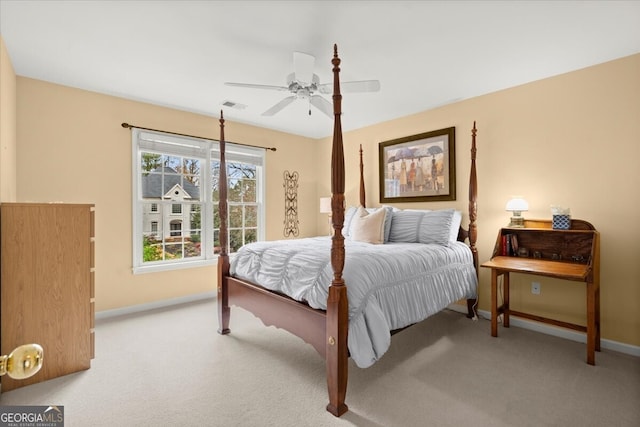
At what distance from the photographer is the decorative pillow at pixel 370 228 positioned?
3.35m


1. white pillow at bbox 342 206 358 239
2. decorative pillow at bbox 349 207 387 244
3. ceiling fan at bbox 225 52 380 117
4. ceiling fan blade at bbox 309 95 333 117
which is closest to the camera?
ceiling fan at bbox 225 52 380 117

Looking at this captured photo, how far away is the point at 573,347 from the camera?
8.75 feet

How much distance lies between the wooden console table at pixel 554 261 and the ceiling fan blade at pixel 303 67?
7.38 ft

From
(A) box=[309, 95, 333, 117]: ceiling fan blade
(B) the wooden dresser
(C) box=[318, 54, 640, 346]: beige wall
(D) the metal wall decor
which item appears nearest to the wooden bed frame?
(A) box=[309, 95, 333, 117]: ceiling fan blade

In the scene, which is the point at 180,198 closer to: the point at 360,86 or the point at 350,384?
the point at 360,86

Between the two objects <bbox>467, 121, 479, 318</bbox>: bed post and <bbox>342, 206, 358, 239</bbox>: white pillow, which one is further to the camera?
<bbox>342, 206, 358, 239</bbox>: white pillow

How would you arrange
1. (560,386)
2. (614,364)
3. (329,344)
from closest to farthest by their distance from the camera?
(329,344)
(560,386)
(614,364)

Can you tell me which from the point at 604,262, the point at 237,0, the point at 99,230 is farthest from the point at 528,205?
the point at 99,230

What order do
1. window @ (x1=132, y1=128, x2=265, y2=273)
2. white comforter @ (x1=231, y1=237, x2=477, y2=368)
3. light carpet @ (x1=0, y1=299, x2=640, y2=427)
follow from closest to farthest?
light carpet @ (x1=0, y1=299, x2=640, y2=427), white comforter @ (x1=231, y1=237, x2=477, y2=368), window @ (x1=132, y1=128, x2=265, y2=273)

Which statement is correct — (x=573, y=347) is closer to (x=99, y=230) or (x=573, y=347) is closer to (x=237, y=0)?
(x=237, y=0)

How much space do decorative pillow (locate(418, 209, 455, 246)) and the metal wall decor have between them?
2.35 metres

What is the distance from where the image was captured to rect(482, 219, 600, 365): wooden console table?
2375mm

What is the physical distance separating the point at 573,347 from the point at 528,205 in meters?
1.32

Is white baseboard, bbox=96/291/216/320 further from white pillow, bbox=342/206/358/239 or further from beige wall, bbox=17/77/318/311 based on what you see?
white pillow, bbox=342/206/358/239
